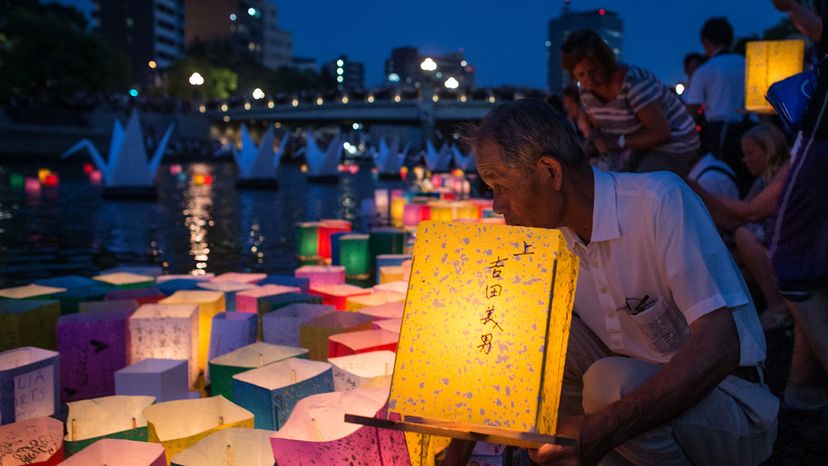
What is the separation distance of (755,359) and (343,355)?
151cm

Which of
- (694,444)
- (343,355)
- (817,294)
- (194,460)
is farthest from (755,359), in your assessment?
(343,355)

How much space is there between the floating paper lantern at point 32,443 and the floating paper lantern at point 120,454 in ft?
0.60

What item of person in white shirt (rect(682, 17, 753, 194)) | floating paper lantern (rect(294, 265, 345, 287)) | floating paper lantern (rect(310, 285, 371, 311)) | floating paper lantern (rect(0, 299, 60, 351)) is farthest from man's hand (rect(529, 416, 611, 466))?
person in white shirt (rect(682, 17, 753, 194))

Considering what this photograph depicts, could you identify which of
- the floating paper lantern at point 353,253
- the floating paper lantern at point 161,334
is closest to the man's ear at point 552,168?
the floating paper lantern at point 161,334

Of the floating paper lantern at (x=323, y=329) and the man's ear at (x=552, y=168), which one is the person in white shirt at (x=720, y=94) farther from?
the man's ear at (x=552, y=168)

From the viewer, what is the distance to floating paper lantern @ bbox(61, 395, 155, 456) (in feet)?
6.59

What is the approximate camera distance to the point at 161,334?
9.72 ft

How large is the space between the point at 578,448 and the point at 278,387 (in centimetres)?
117

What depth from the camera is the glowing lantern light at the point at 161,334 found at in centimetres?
295

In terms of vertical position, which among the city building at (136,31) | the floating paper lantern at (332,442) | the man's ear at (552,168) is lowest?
the floating paper lantern at (332,442)

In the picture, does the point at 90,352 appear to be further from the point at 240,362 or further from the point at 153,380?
the point at 240,362

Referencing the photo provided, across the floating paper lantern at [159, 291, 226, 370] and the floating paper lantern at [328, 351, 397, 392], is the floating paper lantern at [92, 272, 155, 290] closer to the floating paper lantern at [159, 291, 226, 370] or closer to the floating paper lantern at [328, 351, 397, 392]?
the floating paper lantern at [159, 291, 226, 370]

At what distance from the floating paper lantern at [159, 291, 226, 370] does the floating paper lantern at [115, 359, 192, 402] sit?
0.56m

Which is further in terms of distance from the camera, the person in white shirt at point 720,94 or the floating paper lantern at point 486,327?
the person in white shirt at point 720,94
